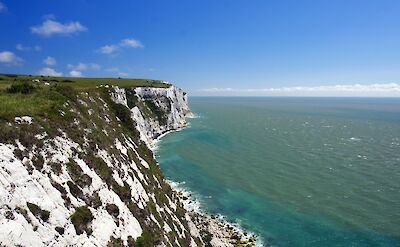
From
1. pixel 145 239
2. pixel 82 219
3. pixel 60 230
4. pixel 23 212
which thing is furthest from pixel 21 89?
pixel 145 239

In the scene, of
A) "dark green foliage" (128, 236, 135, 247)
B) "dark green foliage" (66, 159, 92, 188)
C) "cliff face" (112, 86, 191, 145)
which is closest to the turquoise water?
"cliff face" (112, 86, 191, 145)

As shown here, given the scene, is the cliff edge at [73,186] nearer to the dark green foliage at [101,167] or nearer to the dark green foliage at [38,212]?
the dark green foliage at [38,212]

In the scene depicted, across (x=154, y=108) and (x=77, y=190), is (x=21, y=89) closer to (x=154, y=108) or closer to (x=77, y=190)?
(x=77, y=190)

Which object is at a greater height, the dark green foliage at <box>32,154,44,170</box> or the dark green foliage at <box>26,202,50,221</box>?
the dark green foliage at <box>32,154,44,170</box>

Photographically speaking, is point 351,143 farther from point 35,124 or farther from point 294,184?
point 35,124

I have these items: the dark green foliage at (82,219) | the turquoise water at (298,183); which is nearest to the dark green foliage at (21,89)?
the dark green foliage at (82,219)

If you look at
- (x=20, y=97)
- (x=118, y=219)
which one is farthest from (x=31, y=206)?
Result: (x=20, y=97)

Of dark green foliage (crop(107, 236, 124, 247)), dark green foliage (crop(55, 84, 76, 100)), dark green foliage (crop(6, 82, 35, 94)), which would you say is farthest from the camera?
dark green foliage (crop(55, 84, 76, 100))

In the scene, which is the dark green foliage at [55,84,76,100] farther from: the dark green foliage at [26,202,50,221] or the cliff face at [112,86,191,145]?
the cliff face at [112,86,191,145]
